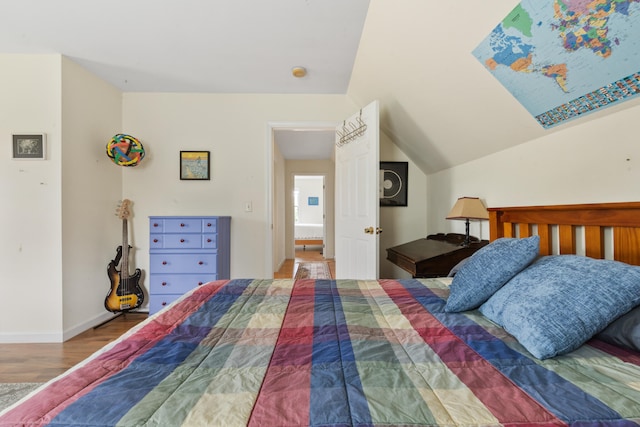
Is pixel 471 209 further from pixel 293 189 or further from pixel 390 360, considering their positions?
pixel 293 189

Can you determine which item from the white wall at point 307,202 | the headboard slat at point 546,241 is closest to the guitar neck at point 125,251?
the headboard slat at point 546,241

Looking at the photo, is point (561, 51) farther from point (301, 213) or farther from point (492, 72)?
point (301, 213)

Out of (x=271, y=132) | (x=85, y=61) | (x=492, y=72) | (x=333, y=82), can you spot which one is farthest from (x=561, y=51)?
(x=85, y=61)

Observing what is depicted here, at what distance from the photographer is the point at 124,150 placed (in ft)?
8.48

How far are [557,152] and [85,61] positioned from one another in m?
3.57

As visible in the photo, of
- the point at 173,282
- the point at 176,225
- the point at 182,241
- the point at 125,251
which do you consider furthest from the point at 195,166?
the point at 173,282

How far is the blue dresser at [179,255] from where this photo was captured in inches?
97.5

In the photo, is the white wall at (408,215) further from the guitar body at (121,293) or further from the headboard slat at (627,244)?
the guitar body at (121,293)

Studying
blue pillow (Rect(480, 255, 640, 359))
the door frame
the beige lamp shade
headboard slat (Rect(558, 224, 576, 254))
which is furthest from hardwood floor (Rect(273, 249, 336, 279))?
blue pillow (Rect(480, 255, 640, 359))

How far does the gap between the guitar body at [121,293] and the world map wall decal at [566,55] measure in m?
3.41

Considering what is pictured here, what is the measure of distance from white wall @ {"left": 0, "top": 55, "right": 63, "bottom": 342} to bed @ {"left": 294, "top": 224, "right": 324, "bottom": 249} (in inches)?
219

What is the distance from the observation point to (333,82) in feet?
8.76

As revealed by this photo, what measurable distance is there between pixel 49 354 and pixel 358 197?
2.77 m

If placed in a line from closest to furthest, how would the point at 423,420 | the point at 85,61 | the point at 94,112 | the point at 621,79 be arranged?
1. the point at 423,420
2. the point at 621,79
3. the point at 85,61
4. the point at 94,112
